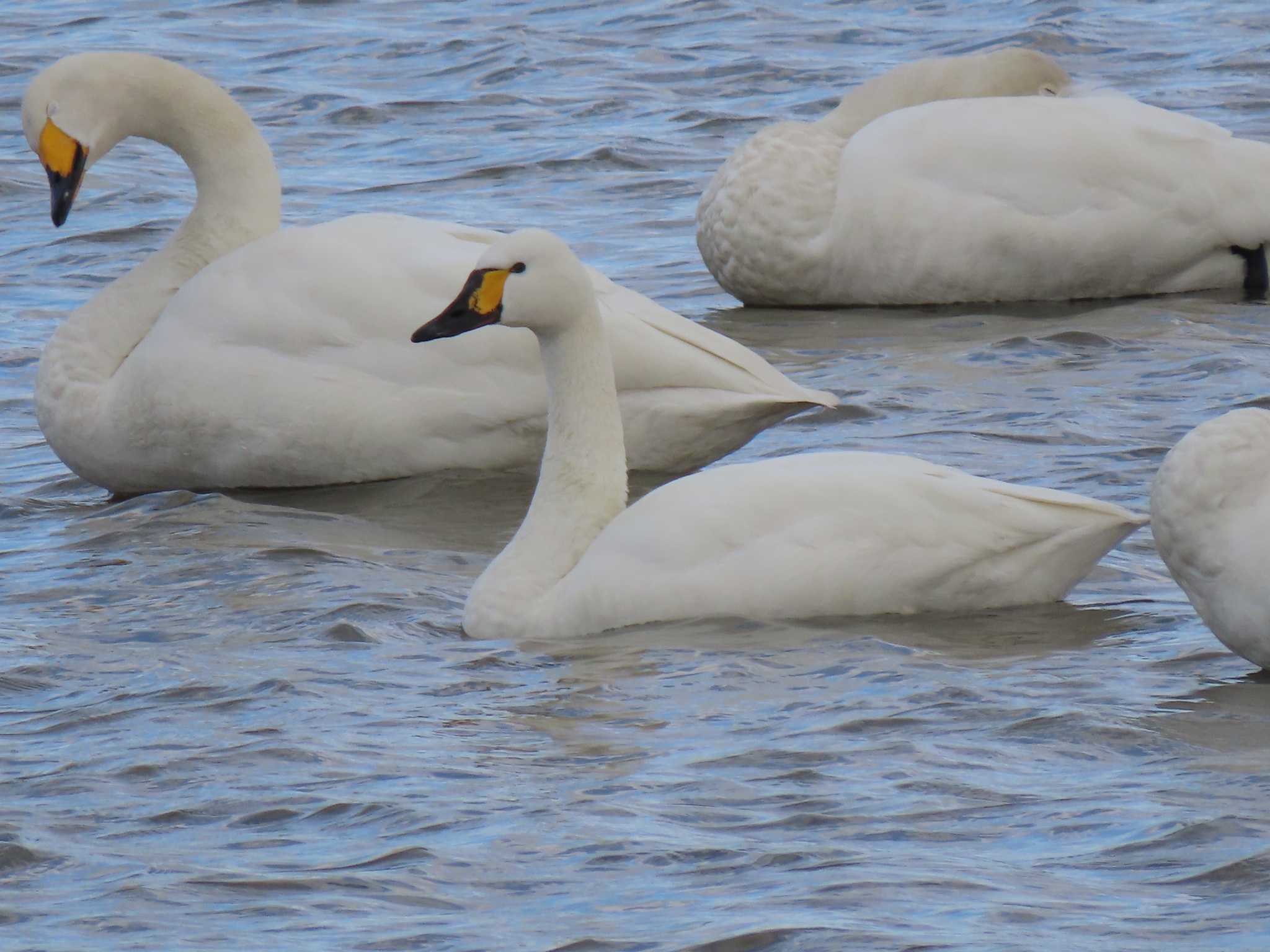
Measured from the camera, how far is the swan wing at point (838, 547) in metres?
6.05

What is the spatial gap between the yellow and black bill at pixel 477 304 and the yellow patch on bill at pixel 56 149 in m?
2.14

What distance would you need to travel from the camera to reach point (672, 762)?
5156mm

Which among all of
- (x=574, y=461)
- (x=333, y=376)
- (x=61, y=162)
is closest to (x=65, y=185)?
(x=61, y=162)

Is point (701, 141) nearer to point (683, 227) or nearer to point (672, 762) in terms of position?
point (683, 227)

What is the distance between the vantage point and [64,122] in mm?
8125

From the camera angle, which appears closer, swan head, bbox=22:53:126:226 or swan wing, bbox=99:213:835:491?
swan wing, bbox=99:213:835:491

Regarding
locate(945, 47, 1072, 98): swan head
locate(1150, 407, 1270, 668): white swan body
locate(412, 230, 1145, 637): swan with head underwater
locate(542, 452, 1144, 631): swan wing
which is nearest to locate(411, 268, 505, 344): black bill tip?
locate(412, 230, 1145, 637): swan with head underwater

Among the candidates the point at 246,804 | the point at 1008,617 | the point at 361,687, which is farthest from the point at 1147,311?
the point at 246,804

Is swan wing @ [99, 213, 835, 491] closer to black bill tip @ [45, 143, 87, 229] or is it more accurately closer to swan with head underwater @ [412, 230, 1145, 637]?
black bill tip @ [45, 143, 87, 229]

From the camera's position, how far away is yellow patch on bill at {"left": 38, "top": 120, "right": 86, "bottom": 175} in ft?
26.7

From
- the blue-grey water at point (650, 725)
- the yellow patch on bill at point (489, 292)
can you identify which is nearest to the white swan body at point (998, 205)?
the blue-grey water at point (650, 725)

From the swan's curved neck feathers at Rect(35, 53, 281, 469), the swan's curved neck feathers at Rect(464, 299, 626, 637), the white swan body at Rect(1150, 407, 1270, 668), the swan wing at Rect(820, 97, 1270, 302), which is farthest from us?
the swan wing at Rect(820, 97, 1270, 302)

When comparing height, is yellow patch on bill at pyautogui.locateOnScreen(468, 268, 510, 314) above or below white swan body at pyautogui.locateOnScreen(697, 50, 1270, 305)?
above

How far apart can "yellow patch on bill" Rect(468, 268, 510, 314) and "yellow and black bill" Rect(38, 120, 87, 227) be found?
6.98 feet
